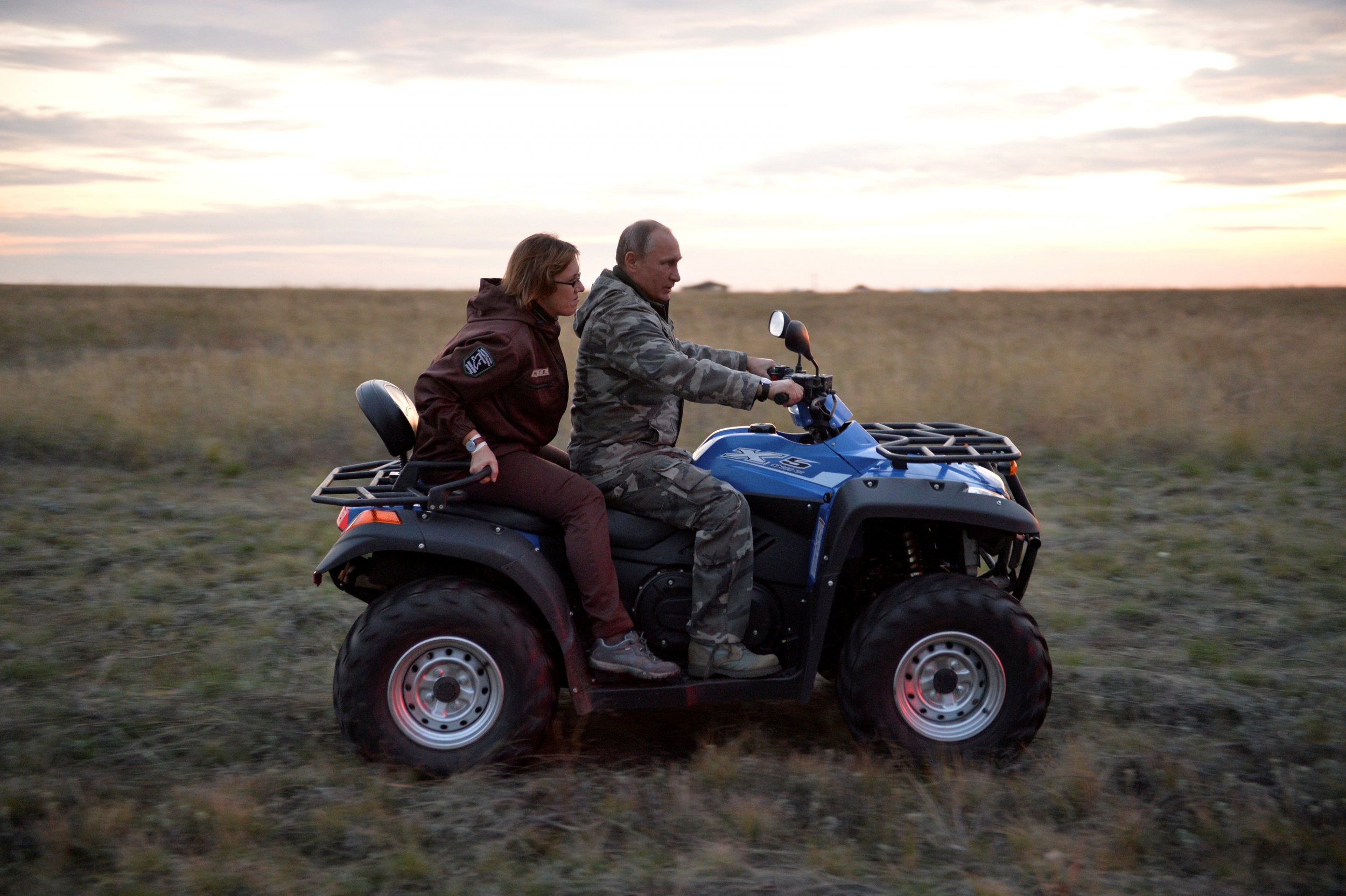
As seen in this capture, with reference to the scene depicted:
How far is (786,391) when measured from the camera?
13.7 ft

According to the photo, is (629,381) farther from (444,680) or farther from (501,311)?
(444,680)

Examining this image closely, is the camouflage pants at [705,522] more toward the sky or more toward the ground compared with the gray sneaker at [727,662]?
more toward the sky

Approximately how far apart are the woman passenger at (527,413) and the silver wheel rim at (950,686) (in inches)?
37.7

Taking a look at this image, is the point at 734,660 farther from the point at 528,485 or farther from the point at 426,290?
the point at 426,290

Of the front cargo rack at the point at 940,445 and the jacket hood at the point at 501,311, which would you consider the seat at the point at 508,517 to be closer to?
the jacket hood at the point at 501,311

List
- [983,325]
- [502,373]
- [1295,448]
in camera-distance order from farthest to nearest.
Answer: [983,325], [1295,448], [502,373]

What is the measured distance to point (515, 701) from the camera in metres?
4.32

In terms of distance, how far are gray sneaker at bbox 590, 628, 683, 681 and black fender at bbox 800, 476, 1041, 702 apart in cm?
58

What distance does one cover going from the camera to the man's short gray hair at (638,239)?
4523 millimetres

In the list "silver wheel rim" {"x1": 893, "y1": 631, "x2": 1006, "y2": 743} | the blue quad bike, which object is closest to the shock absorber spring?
the blue quad bike

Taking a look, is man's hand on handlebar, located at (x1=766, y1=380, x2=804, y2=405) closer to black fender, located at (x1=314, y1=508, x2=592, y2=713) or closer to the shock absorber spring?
the shock absorber spring

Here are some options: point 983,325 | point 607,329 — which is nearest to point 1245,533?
point 607,329

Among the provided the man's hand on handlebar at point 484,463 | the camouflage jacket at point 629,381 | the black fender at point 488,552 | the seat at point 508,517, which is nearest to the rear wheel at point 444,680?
the black fender at point 488,552

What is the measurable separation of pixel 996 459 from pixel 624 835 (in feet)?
6.82
